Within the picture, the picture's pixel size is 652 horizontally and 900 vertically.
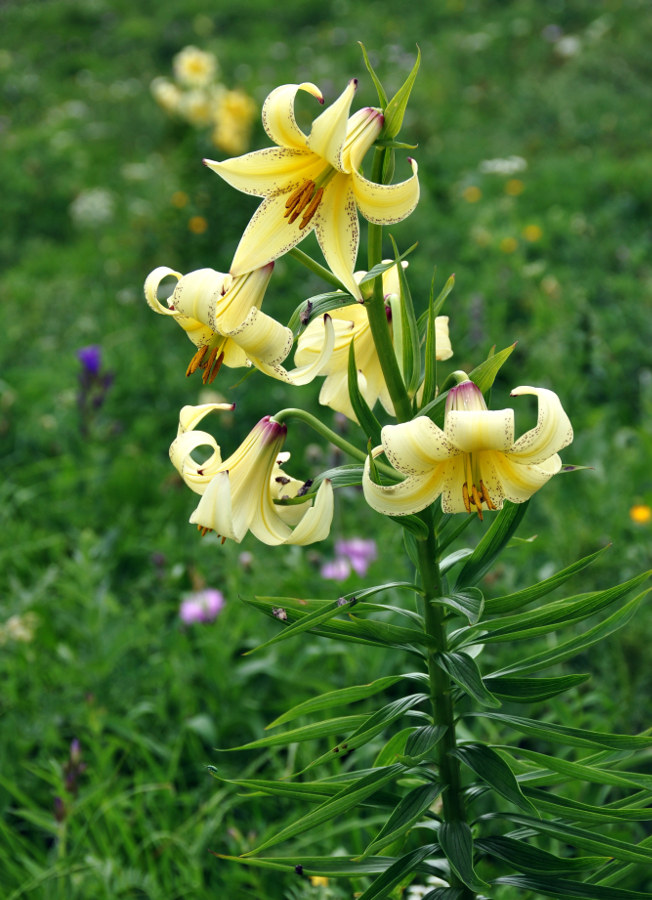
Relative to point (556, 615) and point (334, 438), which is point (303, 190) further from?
point (556, 615)

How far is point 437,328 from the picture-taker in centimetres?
118

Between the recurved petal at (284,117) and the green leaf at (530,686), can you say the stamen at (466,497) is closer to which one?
the green leaf at (530,686)

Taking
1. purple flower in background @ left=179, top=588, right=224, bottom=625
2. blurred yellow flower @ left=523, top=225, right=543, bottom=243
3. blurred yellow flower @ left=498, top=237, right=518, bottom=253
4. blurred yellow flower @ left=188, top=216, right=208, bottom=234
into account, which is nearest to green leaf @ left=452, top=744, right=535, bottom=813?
purple flower in background @ left=179, top=588, right=224, bottom=625

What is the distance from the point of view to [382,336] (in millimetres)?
1037

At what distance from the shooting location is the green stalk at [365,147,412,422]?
39.3 inches

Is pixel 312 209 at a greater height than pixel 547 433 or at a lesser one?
greater

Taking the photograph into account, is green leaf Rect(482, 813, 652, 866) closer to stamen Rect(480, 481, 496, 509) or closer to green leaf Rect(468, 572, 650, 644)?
green leaf Rect(468, 572, 650, 644)

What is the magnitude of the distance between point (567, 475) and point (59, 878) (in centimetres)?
181

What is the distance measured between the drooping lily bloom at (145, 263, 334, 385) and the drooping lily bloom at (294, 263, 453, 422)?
0.13 m

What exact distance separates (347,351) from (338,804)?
56cm

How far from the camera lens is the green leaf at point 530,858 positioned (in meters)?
1.11

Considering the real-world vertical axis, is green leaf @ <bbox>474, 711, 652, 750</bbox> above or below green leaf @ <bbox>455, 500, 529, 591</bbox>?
below

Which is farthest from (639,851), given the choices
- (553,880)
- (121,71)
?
(121,71)

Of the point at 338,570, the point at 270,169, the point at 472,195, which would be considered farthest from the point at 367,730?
the point at 472,195
